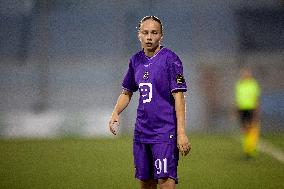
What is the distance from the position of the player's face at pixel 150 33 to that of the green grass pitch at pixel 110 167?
350 centimetres

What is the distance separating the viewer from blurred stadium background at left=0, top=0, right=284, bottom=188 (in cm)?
1909

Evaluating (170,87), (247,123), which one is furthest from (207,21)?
(170,87)

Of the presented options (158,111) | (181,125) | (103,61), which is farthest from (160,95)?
(103,61)

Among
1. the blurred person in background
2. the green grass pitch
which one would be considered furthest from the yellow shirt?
the green grass pitch

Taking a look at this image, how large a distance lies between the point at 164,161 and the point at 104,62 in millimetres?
16953

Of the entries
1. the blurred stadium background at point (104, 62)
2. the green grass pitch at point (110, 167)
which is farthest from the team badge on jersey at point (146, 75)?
the blurred stadium background at point (104, 62)

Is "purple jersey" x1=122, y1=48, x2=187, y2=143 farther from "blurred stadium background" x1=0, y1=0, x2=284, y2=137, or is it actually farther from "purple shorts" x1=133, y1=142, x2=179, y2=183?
"blurred stadium background" x1=0, y1=0, x2=284, y2=137

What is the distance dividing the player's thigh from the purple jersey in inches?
2.3

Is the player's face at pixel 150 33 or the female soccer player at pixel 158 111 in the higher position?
the player's face at pixel 150 33

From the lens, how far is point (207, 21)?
70.8 ft

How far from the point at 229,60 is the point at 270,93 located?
2.20 m

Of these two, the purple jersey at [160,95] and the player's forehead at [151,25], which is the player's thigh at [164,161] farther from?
the player's forehead at [151,25]

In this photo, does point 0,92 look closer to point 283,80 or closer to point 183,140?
point 283,80

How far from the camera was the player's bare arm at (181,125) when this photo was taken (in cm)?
416
